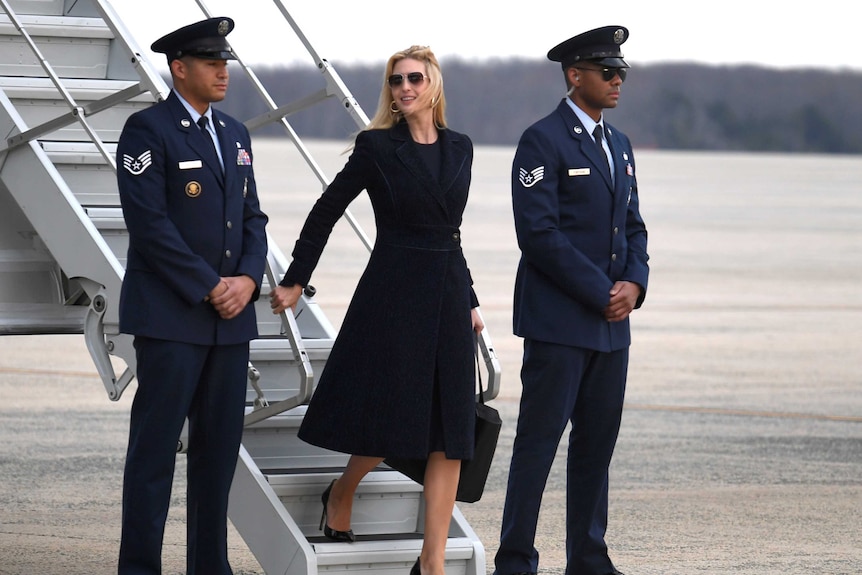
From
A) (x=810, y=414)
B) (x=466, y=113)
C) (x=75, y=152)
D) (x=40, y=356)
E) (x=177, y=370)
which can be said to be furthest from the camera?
(x=466, y=113)

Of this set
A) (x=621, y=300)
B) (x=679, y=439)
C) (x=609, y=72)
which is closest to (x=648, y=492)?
(x=679, y=439)

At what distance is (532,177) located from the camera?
5.53 m

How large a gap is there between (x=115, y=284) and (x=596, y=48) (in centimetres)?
201

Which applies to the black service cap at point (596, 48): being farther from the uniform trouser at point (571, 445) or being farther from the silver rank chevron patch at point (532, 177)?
the uniform trouser at point (571, 445)

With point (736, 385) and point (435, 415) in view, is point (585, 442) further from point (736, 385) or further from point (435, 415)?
point (736, 385)

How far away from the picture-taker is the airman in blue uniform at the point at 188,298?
503cm

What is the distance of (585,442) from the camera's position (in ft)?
18.7

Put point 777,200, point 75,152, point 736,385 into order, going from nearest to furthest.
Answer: point 75,152 → point 736,385 → point 777,200

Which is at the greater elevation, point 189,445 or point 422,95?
point 422,95

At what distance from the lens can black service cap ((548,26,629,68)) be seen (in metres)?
5.55

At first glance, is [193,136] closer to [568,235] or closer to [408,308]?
[408,308]

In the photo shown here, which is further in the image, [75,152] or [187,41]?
[75,152]

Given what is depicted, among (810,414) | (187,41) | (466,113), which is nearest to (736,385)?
(810,414)

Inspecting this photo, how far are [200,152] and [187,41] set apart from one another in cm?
38
